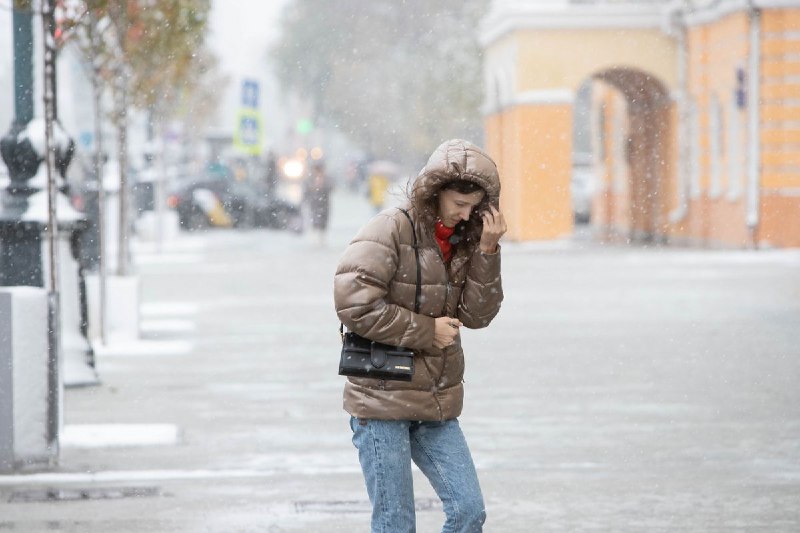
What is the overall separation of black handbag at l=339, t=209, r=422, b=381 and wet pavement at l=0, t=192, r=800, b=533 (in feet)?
7.07

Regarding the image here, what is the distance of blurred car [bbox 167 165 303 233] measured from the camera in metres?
43.2

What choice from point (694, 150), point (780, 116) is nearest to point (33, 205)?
point (780, 116)

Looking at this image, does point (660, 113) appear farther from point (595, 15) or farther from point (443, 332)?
point (443, 332)

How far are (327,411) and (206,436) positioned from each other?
120 cm

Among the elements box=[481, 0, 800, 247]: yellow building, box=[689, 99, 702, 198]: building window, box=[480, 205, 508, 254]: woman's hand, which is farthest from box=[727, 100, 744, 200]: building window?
box=[480, 205, 508, 254]: woman's hand

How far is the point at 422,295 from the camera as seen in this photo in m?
5.36

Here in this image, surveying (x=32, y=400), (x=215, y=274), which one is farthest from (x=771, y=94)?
(x=32, y=400)

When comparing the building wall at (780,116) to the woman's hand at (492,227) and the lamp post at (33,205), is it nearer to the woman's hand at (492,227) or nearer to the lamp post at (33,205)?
the lamp post at (33,205)

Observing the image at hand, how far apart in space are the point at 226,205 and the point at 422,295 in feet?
130

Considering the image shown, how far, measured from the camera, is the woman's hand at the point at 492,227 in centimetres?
527

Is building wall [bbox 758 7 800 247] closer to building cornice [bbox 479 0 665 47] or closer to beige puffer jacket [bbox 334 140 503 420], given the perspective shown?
building cornice [bbox 479 0 665 47]

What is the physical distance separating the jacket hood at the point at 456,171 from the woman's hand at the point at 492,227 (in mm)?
39

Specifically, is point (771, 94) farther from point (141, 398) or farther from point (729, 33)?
point (141, 398)

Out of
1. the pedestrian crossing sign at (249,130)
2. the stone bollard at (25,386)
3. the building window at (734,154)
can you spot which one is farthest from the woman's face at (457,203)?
the pedestrian crossing sign at (249,130)
